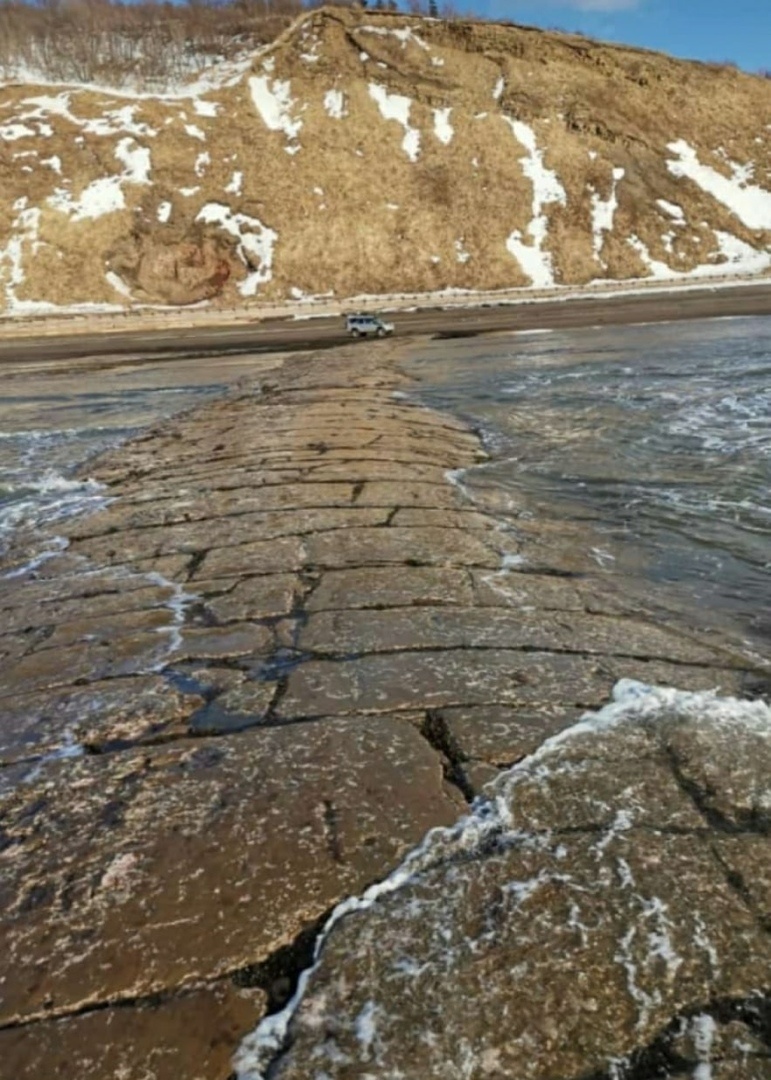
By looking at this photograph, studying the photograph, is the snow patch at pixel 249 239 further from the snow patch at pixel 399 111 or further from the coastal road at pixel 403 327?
the snow patch at pixel 399 111

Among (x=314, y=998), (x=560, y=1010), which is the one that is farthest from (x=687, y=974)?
(x=314, y=998)

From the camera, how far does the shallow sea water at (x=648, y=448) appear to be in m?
6.37

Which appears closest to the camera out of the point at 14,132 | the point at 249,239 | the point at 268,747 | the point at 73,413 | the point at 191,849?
the point at 191,849

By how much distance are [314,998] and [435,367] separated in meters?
18.5

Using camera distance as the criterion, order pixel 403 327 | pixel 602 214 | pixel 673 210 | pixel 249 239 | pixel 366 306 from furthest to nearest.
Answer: pixel 673 210 → pixel 602 214 → pixel 249 239 → pixel 366 306 → pixel 403 327

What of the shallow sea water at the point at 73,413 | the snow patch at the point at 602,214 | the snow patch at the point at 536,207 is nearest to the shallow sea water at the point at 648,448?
the shallow sea water at the point at 73,413

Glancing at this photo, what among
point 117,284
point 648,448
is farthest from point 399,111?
point 648,448

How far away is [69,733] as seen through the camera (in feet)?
11.6

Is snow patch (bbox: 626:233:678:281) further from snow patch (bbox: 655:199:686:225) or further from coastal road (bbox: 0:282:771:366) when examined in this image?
coastal road (bbox: 0:282:771:366)

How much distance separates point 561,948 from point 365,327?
100 feet

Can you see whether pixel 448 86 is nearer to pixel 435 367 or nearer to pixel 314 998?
pixel 435 367

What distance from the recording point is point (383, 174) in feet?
204

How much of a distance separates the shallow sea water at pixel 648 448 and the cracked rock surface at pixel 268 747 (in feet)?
2.49

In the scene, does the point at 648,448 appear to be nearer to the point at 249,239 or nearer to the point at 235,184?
the point at 249,239
